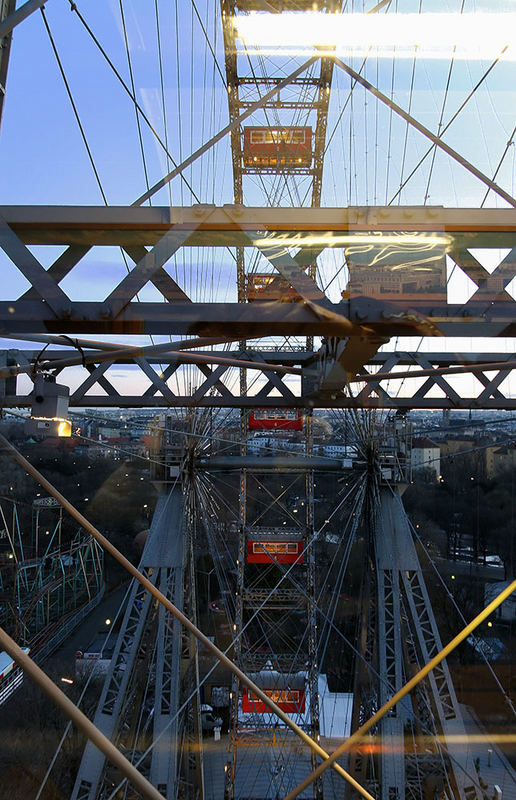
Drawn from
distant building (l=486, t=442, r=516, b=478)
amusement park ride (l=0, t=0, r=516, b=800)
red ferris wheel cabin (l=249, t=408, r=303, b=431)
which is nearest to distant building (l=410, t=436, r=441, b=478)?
amusement park ride (l=0, t=0, r=516, b=800)

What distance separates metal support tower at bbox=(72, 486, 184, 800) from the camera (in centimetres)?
500

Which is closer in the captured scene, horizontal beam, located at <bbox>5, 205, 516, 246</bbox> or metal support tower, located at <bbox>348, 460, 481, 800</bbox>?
horizontal beam, located at <bbox>5, 205, 516, 246</bbox>

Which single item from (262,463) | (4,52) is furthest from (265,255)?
(262,463)

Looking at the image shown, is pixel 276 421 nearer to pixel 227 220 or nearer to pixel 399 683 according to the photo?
pixel 399 683

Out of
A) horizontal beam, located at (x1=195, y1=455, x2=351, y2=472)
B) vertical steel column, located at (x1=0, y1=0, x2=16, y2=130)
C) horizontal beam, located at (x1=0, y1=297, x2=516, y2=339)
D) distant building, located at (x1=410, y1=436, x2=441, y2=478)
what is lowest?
horizontal beam, located at (x1=195, y1=455, x2=351, y2=472)

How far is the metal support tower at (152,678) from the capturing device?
500 cm

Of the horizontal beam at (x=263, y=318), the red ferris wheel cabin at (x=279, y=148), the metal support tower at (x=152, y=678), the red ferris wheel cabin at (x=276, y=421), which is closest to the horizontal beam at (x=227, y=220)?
the horizontal beam at (x=263, y=318)

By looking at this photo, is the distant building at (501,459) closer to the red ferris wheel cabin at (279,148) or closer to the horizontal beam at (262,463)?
the horizontal beam at (262,463)

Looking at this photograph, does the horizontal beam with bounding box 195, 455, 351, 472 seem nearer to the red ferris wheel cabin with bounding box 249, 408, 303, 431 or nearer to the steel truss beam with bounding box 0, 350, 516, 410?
the red ferris wheel cabin with bounding box 249, 408, 303, 431

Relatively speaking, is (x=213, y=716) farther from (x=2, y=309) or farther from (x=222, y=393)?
(x=2, y=309)

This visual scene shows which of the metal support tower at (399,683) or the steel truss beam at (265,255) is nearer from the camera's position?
the steel truss beam at (265,255)

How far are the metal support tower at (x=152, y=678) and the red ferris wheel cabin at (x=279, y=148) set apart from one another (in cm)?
540

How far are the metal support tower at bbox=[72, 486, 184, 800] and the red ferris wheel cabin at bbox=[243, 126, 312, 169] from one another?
540 cm

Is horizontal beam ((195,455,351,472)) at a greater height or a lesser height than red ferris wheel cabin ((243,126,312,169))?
lesser
